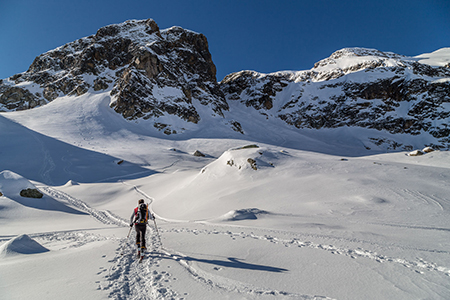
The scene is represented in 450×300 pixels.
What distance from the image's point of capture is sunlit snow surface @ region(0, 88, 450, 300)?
329cm

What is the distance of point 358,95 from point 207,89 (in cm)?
5639

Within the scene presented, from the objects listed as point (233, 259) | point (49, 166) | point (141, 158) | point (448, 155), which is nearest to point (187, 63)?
point (141, 158)

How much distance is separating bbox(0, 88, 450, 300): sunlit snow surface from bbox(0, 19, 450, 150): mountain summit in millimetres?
34731

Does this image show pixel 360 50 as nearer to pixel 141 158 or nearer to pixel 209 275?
pixel 141 158

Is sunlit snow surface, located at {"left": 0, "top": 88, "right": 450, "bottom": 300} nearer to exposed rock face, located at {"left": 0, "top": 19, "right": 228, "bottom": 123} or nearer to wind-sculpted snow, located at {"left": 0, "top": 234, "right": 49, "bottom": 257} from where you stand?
wind-sculpted snow, located at {"left": 0, "top": 234, "right": 49, "bottom": 257}

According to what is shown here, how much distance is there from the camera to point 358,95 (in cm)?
7475

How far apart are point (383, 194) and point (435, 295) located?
6918mm

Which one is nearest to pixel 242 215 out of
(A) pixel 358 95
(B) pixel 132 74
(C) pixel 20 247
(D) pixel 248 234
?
(D) pixel 248 234

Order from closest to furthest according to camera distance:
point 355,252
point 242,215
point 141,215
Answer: point 355,252 < point 141,215 < point 242,215

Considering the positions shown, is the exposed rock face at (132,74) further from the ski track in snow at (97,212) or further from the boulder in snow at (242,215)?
the boulder in snow at (242,215)

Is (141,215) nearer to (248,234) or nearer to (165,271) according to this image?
(165,271)

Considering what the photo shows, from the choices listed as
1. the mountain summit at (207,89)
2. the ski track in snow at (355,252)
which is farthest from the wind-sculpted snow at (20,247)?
the mountain summit at (207,89)

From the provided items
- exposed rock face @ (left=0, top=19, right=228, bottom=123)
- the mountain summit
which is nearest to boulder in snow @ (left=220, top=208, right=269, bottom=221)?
the mountain summit

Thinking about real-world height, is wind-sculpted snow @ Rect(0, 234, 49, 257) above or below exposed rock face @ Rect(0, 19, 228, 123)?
below
